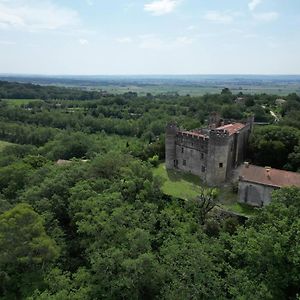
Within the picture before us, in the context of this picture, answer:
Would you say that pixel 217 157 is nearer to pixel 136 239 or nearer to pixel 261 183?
pixel 261 183

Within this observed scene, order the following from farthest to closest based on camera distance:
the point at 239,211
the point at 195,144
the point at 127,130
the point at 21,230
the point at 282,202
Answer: the point at 127,130
the point at 195,144
the point at 239,211
the point at 282,202
the point at 21,230

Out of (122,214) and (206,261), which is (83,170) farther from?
(206,261)

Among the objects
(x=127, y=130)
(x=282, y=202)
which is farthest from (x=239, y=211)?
(x=127, y=130)

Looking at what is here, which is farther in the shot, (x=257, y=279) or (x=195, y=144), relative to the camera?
(x=195, y=144)

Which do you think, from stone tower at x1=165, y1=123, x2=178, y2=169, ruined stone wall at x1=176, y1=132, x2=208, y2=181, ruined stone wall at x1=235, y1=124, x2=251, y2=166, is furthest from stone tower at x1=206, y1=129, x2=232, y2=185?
stone tower at x1=165, y1=123, x2=178, y2=169

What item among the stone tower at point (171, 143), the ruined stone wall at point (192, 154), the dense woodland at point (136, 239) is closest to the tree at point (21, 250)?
the dense woodland at point (136, 239)

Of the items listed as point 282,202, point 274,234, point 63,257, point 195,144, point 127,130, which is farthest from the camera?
point 127,130

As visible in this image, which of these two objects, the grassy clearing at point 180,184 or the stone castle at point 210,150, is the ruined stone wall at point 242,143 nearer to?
the stone castle at point 210,150
